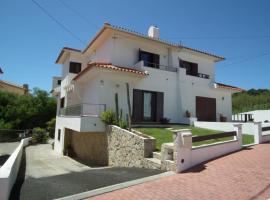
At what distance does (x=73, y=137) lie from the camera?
24.5 metres

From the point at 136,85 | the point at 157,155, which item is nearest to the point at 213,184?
the point at 157,155

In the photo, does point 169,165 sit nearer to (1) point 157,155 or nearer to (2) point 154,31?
(1) point 157,155

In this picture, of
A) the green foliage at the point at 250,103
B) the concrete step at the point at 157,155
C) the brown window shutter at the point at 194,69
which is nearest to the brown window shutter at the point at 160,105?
the brown window shutter at the point at 194,69

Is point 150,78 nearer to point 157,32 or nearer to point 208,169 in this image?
point 157,32

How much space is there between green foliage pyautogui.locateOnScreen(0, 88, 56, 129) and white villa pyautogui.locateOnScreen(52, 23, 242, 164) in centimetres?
1832

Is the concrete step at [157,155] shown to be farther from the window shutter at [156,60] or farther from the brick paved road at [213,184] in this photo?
the window shutter at [156,60]

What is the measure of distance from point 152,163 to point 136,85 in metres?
10.3

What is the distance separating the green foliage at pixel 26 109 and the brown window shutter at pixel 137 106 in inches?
1141

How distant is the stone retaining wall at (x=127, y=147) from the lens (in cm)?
1209

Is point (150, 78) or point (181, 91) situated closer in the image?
point (150, 78)

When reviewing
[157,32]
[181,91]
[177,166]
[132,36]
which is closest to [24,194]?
[177,166]

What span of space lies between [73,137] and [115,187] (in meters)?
17.8

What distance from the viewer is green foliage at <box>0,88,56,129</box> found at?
1618 inches

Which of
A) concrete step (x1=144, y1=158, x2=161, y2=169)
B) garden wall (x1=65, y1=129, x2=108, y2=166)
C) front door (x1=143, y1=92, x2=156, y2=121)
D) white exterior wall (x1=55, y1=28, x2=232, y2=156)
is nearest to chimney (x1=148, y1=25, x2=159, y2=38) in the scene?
white exterior wall (x1=55, y1=28, x2=232, y2=156)
